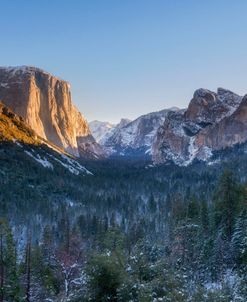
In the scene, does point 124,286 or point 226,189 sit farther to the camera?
point 226,189

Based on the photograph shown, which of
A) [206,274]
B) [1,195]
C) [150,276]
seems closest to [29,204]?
[1,195]

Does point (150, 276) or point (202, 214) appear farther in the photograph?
point (202, 214)

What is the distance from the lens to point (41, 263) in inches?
2197

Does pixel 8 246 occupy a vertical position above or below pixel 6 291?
above

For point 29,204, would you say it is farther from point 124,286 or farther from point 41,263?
point 124,286

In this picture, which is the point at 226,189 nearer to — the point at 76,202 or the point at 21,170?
the point at 76,202

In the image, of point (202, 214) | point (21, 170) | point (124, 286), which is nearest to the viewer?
point (124, 286)

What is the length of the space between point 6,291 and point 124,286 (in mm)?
12947

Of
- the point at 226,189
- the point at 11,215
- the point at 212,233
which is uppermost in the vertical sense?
the point at 226,189

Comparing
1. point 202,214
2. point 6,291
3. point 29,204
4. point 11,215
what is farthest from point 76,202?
point 6,291

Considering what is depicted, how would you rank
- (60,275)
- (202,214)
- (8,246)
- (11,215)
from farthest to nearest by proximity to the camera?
(11,215)
(202,214)
(60,275)
(8,246)

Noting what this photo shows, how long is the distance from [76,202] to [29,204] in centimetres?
2496

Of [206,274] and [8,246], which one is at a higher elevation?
[8,246]

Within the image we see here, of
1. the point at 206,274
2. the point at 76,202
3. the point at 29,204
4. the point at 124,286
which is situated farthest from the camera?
the point at 76,202
